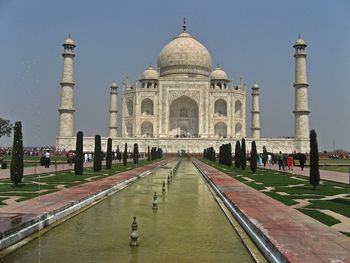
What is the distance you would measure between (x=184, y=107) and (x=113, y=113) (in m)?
6.51

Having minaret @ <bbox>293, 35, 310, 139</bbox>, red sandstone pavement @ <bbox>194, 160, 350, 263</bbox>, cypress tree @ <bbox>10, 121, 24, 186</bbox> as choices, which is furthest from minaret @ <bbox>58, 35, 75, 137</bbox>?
red sandstone pavement @ <bbox>194, 160, 350, 263</bbox>

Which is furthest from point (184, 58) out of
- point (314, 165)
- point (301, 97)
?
point (314, 165)

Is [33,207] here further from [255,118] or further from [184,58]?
[184,58]

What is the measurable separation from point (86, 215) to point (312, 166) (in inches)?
208

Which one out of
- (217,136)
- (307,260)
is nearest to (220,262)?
(307,260)

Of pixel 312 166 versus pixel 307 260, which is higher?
pixel 312 166

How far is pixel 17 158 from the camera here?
374 inches

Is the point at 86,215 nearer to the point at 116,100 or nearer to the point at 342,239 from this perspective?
the point at 342,239

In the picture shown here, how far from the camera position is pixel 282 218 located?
528 cm

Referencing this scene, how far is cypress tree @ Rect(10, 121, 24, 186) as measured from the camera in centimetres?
927

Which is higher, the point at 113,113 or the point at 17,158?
the point at 113,113

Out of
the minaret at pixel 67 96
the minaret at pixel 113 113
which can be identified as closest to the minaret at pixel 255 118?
the minaret at pixel 113 113

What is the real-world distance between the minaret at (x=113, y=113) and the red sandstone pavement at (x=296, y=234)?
33.3m

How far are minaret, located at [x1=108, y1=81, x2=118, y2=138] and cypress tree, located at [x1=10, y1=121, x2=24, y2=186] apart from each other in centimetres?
2913
